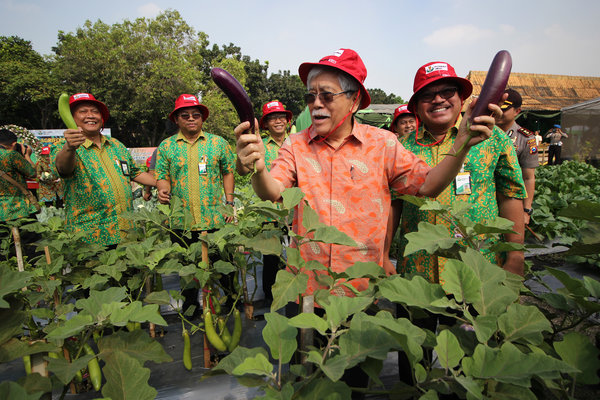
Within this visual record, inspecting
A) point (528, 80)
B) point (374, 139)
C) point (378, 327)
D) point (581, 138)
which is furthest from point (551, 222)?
point (528, 80)

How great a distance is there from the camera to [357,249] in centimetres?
157

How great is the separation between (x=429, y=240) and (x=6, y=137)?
536cm

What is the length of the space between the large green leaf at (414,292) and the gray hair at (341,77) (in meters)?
1.03

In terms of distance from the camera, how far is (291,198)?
3.67 feet

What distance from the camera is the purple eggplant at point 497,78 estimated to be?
113 centimetres

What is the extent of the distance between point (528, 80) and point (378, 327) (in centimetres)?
2831

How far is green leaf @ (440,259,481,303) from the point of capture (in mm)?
772

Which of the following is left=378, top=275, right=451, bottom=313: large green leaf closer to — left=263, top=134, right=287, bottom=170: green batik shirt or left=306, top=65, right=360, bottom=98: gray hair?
left=306, top=65, right=360, bottom=98: gray hair

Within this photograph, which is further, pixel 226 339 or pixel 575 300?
pixel 226 339

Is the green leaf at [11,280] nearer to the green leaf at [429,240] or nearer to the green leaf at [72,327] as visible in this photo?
the green leaf at [72,327]

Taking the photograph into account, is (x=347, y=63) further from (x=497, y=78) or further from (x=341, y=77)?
(x=497, y=78)

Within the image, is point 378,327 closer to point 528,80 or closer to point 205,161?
point 205,161

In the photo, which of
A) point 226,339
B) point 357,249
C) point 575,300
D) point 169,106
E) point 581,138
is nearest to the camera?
point 575,300

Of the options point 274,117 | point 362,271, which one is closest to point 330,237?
point 362,271
